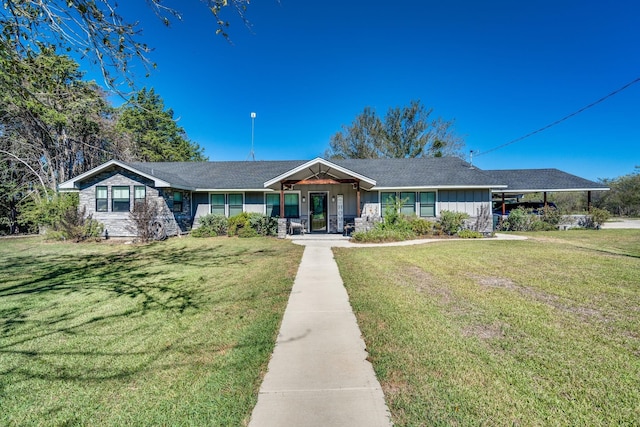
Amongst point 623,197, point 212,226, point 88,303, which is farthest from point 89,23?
point 623,197

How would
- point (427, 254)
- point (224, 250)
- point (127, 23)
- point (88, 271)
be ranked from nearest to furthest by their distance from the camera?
point (127, 23)
point (88, 271)
point (427, 254)
point (224, 250)

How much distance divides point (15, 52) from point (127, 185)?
11319 millimetres

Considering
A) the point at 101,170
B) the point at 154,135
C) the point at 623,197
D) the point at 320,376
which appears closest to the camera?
the point at 320,376

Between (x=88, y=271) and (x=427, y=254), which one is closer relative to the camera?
(x=88, y=271)

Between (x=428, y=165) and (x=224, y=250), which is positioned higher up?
(x=428, y=165)

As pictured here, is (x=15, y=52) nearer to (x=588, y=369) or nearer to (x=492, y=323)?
(x=492, y=323)

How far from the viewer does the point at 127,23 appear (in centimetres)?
457

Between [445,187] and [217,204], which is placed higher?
[445,187]

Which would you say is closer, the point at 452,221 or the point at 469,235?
the point at 469,235

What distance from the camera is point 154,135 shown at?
31562mm

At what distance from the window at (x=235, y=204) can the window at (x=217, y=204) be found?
46cm

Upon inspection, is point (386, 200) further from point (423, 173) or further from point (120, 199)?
point (120, 199)

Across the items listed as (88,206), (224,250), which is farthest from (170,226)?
(224,250)

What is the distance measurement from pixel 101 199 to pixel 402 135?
2919 cm
